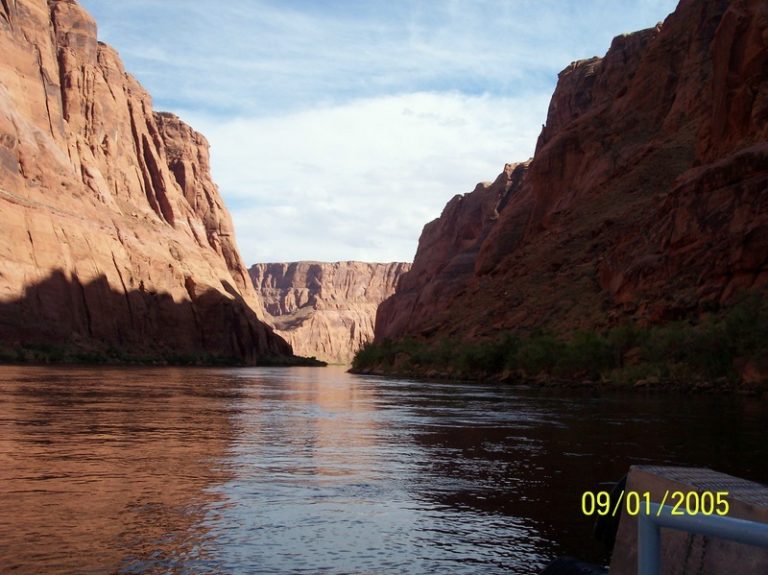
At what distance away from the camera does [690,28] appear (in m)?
84.1

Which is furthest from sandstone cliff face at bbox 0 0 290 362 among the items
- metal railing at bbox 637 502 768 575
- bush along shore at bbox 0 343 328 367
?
metal railing at bbox 637 502 768 575

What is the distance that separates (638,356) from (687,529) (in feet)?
157

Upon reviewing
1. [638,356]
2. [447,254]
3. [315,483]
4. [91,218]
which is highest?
[447,254]

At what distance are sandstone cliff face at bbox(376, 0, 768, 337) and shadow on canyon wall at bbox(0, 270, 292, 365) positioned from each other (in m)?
37.7

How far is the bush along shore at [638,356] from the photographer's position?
128 ft

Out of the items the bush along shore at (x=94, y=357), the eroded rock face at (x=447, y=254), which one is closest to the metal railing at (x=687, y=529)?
the bush along shore at (x=94, y=357)

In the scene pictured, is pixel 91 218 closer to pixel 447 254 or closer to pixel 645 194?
pixel 645 194

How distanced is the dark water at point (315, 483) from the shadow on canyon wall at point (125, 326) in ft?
219

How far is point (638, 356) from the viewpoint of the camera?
160ft

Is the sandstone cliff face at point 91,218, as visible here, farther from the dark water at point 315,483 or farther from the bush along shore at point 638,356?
the dark water at point 315,483

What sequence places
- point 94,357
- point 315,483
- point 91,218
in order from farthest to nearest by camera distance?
point 91,218 < point 94,357 < point 315,483

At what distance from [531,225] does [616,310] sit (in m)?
38.3

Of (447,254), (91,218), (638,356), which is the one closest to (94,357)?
(91,218)

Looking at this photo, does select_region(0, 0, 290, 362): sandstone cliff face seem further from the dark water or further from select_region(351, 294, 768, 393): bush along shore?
the dark water
